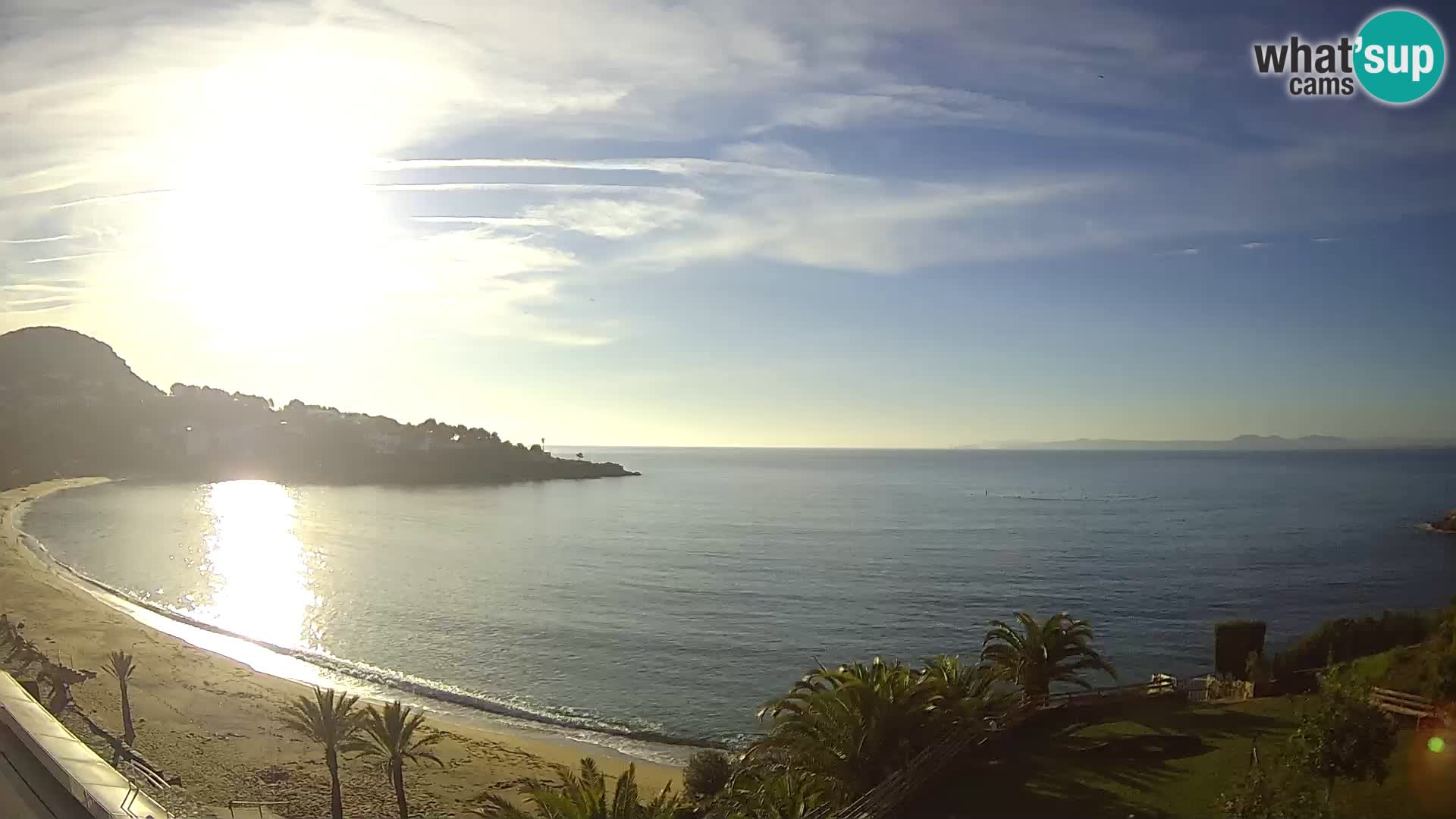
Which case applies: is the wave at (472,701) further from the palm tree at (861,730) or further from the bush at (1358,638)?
the bush at (1358,638)

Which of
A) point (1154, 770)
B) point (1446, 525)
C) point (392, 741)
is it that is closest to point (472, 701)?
point (392, 741)

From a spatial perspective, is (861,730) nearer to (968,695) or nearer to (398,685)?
(968,695)

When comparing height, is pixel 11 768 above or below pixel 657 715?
above

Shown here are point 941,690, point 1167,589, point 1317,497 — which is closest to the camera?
A: point 941,690

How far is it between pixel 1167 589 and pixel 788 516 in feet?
201

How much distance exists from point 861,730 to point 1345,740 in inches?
338

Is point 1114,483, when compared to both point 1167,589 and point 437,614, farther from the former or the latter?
point 437,614

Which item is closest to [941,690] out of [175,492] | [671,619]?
[671,619]

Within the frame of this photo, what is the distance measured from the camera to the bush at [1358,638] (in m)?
30.0

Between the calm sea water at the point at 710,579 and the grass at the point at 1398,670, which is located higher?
the grass at the point at 1398,670

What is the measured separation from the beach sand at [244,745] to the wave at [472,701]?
2.18 meters

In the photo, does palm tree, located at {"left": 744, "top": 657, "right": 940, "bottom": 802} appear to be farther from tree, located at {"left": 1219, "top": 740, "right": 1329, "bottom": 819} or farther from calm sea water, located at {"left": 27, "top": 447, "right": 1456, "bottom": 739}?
calm sea water, located at {"left": 27, "top": 447, "right": 1456, "bottom": 739}

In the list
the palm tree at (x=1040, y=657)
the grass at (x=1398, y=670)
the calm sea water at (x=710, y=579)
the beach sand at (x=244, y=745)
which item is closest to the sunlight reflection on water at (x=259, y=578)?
the calm sea water at (x=710, y=579)

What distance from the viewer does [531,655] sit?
163 feet
